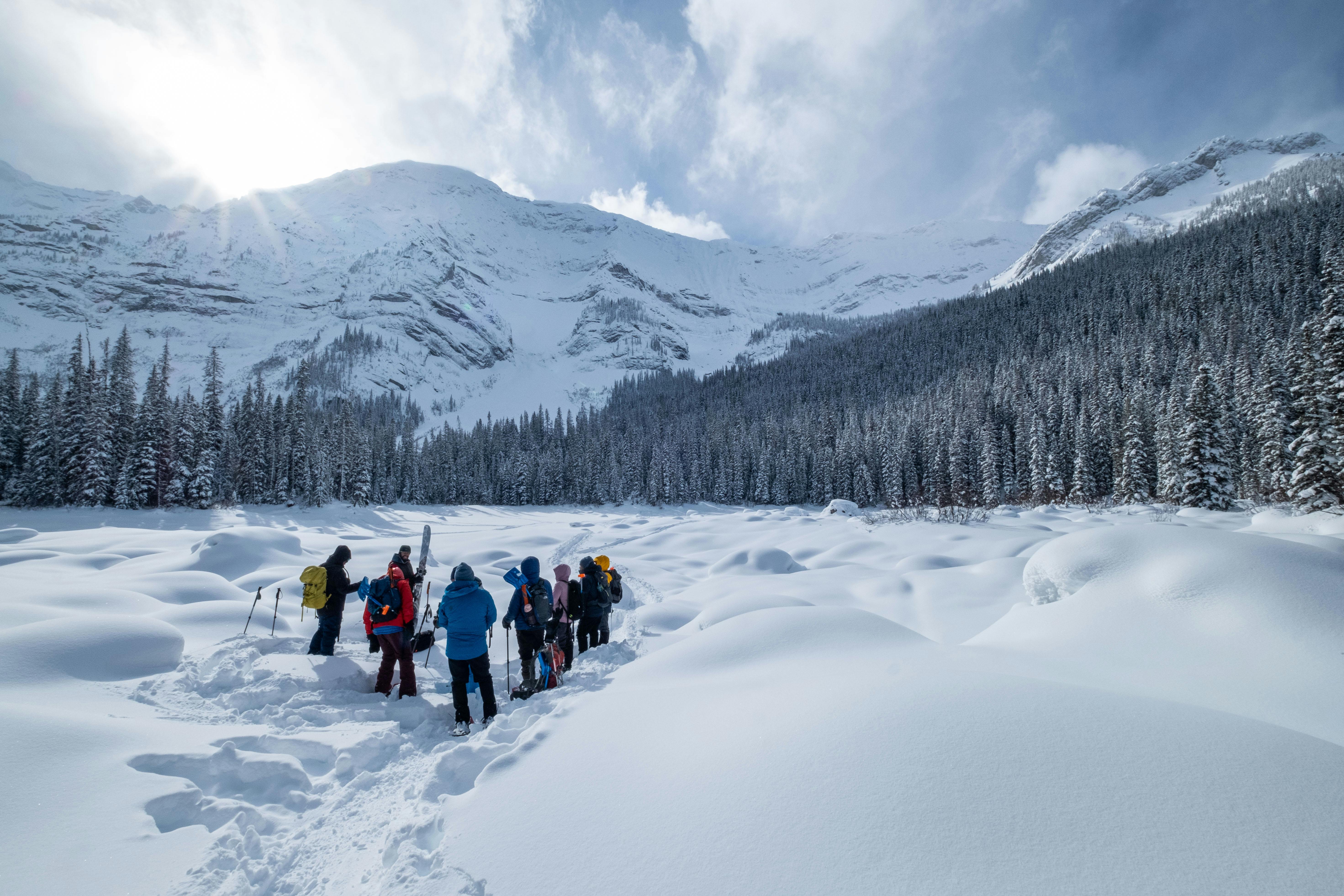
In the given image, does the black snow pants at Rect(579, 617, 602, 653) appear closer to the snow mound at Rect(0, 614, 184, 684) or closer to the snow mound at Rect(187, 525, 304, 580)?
the snow mound at Rect(0, 614, 184, 684)

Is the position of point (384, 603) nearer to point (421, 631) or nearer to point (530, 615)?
point (530, 615)

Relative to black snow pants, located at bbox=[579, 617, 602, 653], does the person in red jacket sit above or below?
above

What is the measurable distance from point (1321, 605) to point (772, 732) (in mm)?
6118

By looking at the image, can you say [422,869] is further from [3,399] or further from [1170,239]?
[1170,239]

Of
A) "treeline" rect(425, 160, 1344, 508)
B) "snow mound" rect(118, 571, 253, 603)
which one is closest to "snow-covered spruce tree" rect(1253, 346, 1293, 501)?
"treeline" rect(425, 160, 1344, 508)

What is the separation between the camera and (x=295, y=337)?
653 ft

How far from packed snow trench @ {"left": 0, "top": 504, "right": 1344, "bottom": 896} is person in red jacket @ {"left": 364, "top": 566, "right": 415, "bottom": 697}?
10.7 inches

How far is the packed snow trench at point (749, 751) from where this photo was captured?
2547 mm

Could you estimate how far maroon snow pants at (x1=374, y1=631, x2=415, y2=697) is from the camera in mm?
6895

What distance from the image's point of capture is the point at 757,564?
17.2 meters

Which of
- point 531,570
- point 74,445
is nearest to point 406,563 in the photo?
point 531,570

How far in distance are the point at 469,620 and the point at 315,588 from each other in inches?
132

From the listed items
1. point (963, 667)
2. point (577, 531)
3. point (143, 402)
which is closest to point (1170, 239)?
point (577, 531)

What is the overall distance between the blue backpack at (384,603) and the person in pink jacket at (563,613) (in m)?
2.38
